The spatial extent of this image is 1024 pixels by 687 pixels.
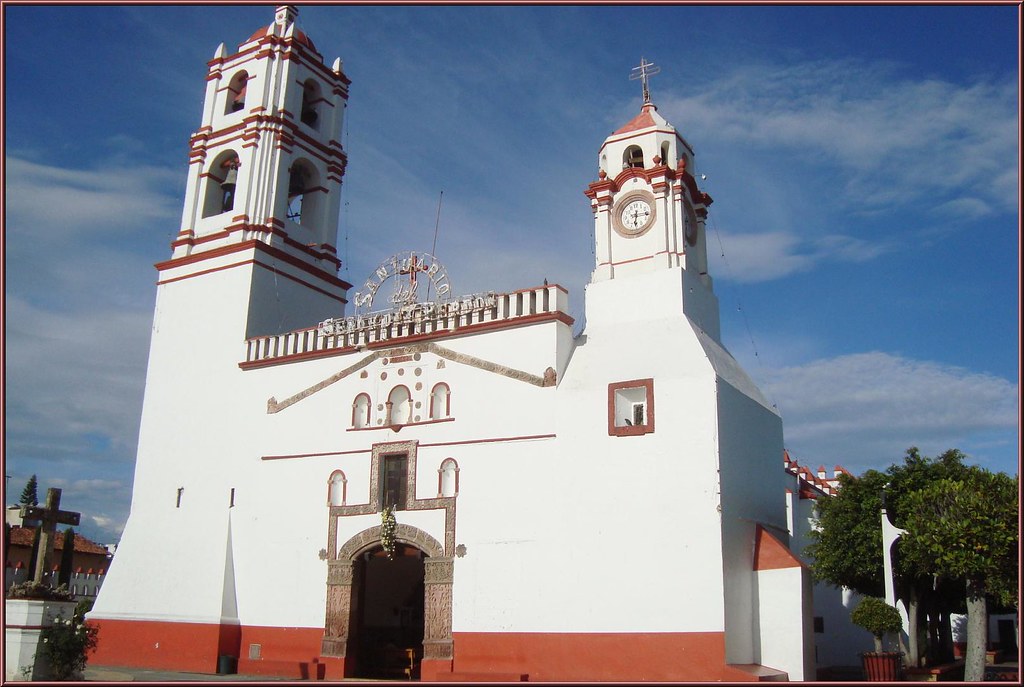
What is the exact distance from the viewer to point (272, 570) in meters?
23.2

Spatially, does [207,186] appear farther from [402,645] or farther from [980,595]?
[980,595]

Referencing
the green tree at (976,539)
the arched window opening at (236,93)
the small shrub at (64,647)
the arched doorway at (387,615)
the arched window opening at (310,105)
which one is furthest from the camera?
the arched window opening at (310,105)

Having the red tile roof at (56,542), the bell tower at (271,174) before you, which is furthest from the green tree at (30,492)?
the bell tower at (271,174)

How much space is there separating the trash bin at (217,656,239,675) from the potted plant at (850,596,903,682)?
15.3 meters

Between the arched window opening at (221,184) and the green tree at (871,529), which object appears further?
the arched window opening at (221,184)

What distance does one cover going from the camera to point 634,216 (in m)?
22.9

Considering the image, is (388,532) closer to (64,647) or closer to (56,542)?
(64,647)

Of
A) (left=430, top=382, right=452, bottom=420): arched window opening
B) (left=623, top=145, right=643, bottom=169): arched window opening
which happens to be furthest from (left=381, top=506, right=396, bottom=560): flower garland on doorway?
(left=623, top=145, right=643, bottom=169): arched window opening

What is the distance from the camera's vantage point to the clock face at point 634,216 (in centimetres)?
2262

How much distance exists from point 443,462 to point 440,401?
1.61m

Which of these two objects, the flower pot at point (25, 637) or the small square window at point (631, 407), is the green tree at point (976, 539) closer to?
the small square window at point (631, 407)

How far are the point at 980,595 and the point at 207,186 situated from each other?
2472 cm

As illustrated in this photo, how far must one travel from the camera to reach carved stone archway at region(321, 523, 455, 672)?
20250 mm

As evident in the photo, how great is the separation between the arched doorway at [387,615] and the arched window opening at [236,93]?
15.9 meters
